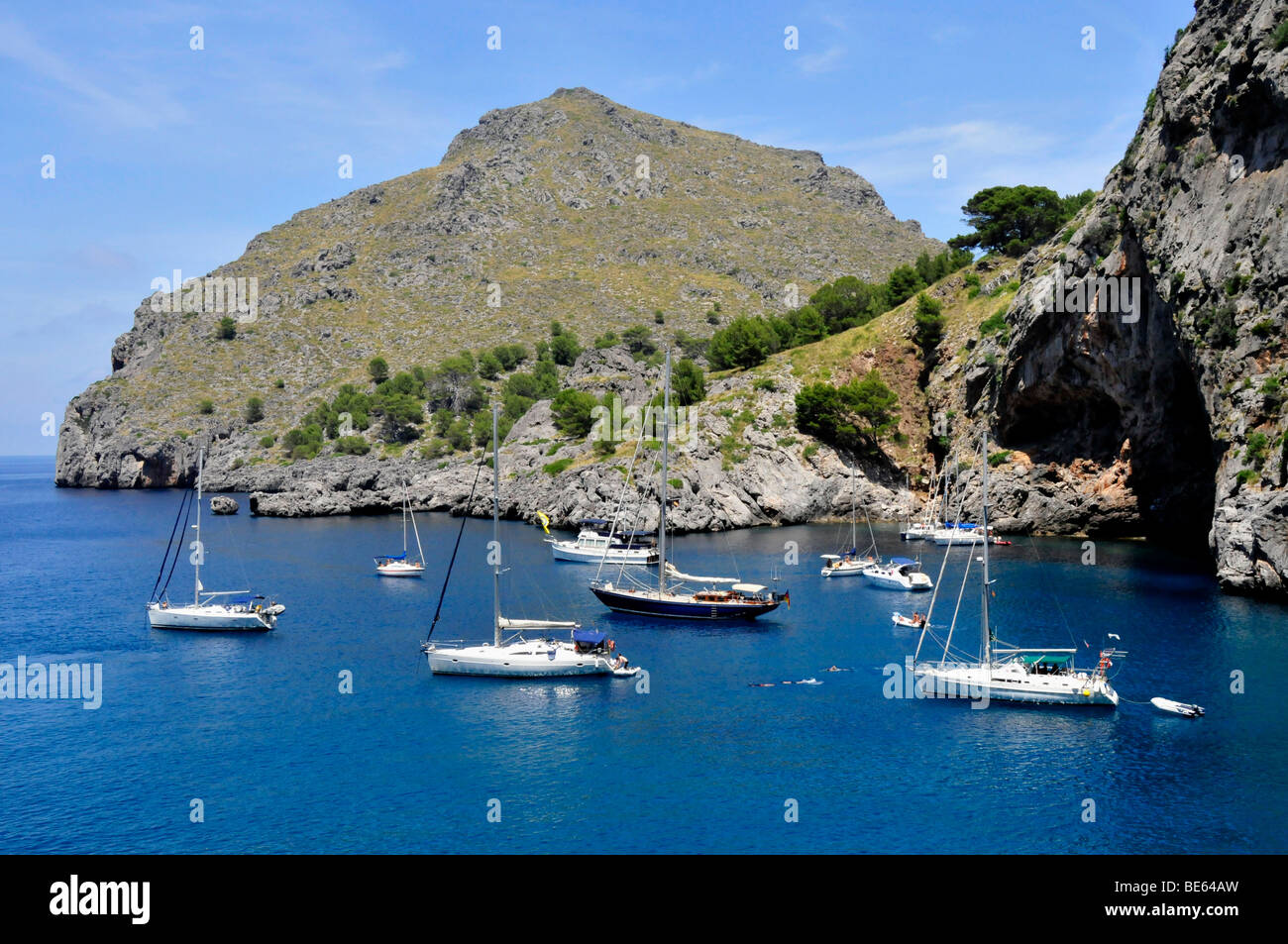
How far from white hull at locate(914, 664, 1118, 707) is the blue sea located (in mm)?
1127

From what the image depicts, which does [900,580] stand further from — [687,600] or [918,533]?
[918,533]

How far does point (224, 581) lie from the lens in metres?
85.2

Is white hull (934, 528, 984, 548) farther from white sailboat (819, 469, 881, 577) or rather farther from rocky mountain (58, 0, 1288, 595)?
white sailboat (819, 469, 881, 577)

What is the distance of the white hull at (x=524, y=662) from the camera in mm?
52125

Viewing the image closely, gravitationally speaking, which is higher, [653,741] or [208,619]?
[208,619]

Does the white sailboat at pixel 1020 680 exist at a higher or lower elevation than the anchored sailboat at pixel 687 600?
lower

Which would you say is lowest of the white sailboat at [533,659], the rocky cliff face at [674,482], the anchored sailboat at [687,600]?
the white sailboat at [533,659]

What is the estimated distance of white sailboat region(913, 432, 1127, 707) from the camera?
45594 millimetres

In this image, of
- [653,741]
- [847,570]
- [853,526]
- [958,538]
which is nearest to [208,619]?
[653,741]

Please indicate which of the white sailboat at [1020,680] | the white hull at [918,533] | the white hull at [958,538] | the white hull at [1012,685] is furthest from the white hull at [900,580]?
the white hull at [1012,685]

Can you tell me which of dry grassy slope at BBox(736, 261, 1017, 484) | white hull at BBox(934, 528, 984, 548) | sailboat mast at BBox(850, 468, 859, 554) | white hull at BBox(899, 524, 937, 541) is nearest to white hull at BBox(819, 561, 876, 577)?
sailboat mast at BBox(850, 468, 859, 554)

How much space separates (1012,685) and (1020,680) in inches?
21.6

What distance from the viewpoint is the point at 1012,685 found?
153ft

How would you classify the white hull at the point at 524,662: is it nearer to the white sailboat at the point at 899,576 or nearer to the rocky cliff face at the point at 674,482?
the white sailboat at the point at 899,576
